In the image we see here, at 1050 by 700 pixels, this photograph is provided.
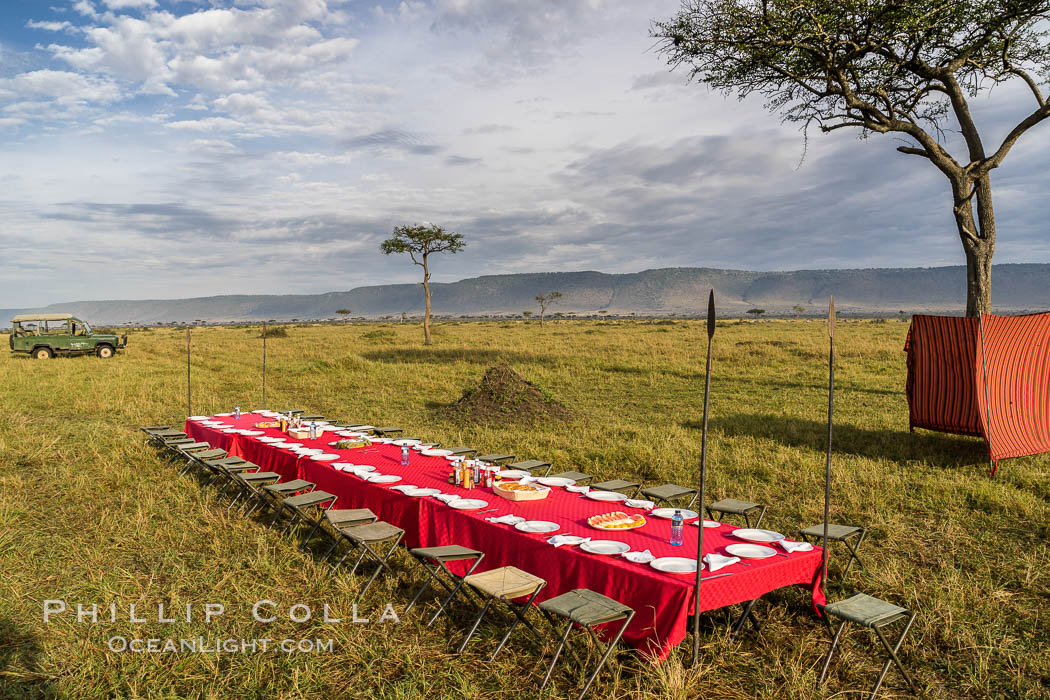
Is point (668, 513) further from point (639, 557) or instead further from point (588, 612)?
point (588, 612)

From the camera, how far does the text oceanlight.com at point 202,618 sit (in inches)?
150

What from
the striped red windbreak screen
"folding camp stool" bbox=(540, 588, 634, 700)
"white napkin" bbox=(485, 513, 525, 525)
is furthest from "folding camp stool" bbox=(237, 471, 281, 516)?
the striped red windbreak screen

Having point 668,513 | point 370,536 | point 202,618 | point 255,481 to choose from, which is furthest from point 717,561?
point 255,481

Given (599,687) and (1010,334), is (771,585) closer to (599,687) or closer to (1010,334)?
(599,687)

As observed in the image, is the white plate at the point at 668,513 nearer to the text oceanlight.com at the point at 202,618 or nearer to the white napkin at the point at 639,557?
the white napkin at the point at 639,557

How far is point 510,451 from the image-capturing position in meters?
9.28

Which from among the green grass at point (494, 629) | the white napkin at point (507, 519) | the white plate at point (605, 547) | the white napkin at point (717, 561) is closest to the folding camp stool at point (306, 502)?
the green grass at point (494, 629)

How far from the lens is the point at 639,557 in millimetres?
3629

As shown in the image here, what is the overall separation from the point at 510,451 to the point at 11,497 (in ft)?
19.8

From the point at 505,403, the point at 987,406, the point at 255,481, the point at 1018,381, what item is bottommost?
the point at 505,403

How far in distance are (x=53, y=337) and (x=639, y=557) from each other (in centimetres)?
2807

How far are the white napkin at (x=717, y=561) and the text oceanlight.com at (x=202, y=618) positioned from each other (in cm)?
214

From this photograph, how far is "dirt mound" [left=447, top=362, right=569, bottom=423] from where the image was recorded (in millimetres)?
12648

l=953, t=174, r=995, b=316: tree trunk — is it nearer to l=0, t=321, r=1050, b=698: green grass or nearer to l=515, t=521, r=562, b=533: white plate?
l=0, t=321, r=1050, b=698: green grass
